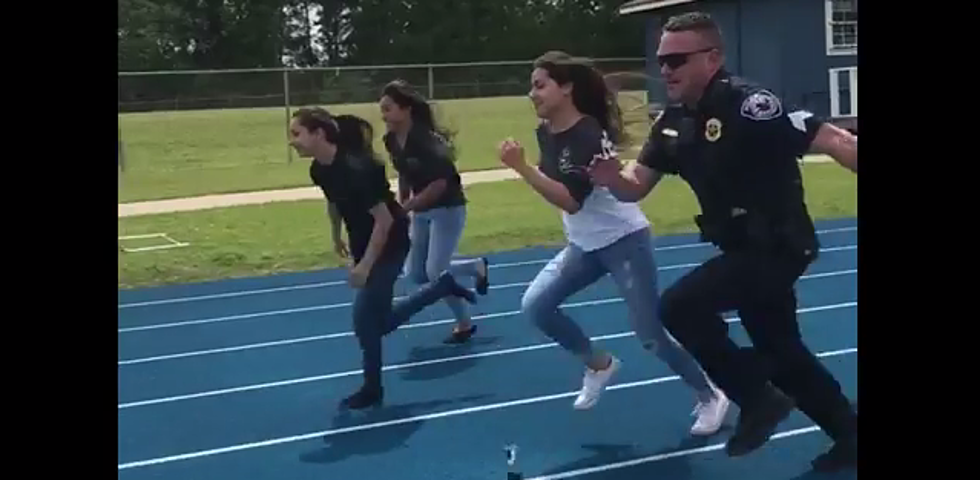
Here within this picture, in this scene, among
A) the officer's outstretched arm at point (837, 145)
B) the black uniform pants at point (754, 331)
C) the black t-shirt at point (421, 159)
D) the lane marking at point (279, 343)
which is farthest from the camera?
the lane marking at point (279, 343)

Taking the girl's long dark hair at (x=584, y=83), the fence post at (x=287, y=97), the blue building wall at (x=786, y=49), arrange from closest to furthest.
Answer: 1. the girl's long dark hair at (x=584, y=83)
2. the fence post at (x=287, y=97)
3. the blue building wall at (x=786, y=49)

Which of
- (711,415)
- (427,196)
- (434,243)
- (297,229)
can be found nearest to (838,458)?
(711,415)

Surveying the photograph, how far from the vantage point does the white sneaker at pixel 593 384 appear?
19.0 ft

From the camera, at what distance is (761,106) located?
4332 mm

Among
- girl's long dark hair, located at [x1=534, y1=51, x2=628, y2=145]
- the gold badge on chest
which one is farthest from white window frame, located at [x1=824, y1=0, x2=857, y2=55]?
the gold badge on chest

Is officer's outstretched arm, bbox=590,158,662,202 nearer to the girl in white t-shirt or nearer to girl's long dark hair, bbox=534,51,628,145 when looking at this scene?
the girl in white t-shirt

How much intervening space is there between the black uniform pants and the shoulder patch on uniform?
19.5 inches

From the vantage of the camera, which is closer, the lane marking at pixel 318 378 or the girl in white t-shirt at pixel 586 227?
the girl in white t-shirt at pixel 586 227

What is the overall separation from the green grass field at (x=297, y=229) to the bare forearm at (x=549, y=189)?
6801 millimetres

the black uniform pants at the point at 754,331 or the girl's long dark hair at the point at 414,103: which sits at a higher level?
the girl's long dark hair at the point at 414,103

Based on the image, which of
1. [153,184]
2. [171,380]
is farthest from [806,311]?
[153,184]

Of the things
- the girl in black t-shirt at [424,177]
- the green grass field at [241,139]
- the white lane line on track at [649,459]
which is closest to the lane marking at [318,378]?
the girl in black t-shirt at [424,177]

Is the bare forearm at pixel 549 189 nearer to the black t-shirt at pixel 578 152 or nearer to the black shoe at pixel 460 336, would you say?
the black t-shirt at pixel 578 152

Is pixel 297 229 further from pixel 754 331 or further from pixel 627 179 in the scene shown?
pixel 754 331
